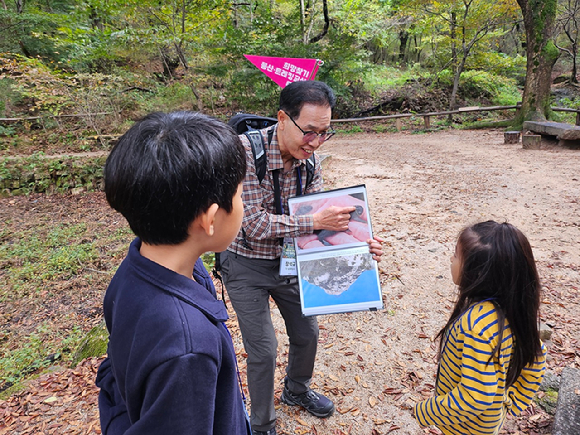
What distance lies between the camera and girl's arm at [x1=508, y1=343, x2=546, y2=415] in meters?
1.34

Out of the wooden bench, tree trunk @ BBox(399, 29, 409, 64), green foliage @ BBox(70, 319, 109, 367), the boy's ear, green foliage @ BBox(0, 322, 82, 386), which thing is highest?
tree trunk @ BBox(399, 29, 409, 64)

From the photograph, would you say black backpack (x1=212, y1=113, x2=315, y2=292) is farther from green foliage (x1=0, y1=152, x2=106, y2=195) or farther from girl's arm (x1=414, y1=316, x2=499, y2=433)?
green foliage (x1=0, y1=152, x2=106, y2=195)

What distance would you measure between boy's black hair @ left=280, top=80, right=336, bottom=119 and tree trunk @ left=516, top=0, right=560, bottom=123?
449 inches

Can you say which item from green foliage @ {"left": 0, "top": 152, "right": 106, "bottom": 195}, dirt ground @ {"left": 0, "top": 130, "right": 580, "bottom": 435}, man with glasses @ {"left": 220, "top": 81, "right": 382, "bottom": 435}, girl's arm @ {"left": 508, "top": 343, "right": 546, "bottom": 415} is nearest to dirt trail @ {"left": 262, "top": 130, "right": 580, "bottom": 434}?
dirt ground @ {"left": 0, "top": 130, "right": 580, "bottom": 435}

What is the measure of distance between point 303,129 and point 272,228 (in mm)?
522

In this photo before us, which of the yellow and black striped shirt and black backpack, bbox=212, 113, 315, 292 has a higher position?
black backpack, bbox=212, 113, 315, 292

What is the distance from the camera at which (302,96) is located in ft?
5.70

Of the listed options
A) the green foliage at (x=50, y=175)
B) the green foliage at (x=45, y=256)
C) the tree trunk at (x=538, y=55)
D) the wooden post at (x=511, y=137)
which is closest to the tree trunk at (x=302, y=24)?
the tree trunk at (x=538, y=55)

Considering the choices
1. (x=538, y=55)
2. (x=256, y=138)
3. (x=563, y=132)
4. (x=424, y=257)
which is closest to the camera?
(x=256, y=138)

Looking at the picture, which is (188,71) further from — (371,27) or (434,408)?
(434,408)

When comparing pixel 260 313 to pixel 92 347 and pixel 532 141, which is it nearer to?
pixel 92 347

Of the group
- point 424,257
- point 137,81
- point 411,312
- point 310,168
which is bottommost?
point 411,312

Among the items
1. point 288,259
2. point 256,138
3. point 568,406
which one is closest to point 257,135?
point 256,138

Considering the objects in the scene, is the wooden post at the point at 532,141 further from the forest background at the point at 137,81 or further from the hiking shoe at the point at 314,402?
the hiking shoe at the point at 314,402
